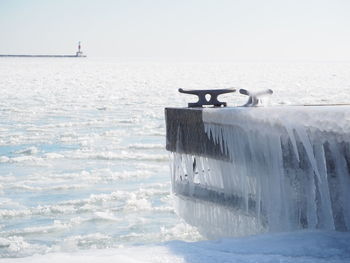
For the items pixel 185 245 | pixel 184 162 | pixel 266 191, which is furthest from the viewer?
pixel 184 162

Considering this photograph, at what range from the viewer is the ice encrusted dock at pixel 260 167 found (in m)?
3.11

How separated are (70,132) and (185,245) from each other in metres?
7.73

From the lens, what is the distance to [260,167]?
11.9 feet

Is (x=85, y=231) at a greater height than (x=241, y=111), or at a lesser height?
lesser

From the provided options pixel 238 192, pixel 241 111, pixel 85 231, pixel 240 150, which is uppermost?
pixel 241 111

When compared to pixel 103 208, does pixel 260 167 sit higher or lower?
higher

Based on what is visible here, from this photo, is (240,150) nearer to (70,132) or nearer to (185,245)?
(185,245)

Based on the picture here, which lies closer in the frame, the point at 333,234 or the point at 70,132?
the point at 333,234

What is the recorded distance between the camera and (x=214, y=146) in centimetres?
411

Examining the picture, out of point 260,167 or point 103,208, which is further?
point 103,208

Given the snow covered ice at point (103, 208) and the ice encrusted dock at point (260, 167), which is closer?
the snow covered ice at point (103, 208)

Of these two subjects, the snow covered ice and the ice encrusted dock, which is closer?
the snow covered ice

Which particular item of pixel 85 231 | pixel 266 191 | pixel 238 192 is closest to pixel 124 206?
pixel 85 231

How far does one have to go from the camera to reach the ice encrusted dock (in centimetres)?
311
